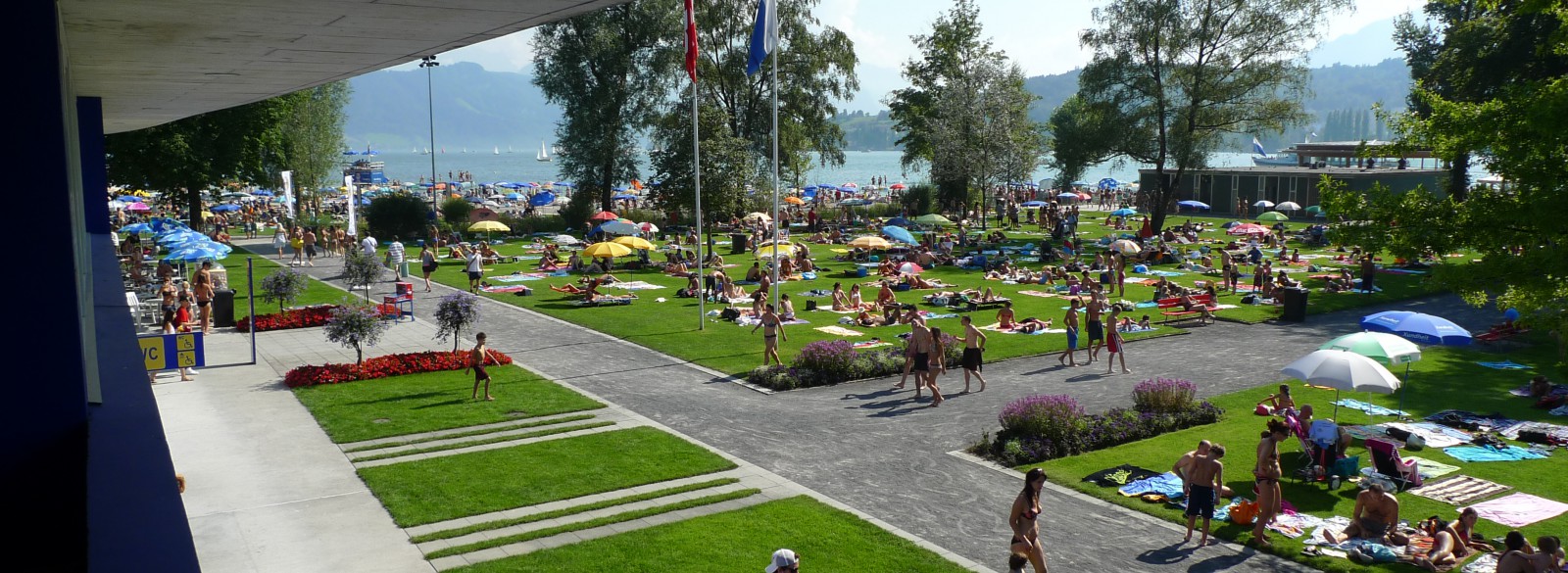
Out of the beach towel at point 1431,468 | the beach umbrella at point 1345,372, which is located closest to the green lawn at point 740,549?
the beach towel at point 1431,468

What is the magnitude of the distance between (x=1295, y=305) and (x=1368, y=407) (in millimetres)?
10464

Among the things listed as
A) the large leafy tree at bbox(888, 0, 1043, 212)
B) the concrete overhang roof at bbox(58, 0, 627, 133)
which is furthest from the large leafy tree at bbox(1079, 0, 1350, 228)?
the concrete overhang roof at bbox(58, 0, 627, 133)

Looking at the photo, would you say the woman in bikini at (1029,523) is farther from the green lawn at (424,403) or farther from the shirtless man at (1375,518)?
the green lawn at (424,403)

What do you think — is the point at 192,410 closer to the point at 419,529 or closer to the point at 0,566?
the point at 419,529

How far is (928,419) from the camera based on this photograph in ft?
59.5

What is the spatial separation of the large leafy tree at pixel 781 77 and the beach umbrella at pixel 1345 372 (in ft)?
143

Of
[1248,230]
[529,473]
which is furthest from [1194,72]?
[529,473]

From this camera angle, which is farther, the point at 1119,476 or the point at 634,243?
the point at 634,243

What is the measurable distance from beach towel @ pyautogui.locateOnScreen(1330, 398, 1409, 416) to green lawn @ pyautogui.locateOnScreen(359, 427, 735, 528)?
11474mm

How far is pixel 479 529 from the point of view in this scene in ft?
41.1

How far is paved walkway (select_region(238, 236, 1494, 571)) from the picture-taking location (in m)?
12.5

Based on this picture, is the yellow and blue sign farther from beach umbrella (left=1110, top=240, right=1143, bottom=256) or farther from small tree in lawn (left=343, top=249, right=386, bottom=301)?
beach umbrella (left=1110, top=240, right=1143, bottom=256)

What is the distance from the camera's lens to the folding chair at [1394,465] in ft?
47.1

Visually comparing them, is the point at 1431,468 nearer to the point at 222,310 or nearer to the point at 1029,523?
the point at 1029,523
